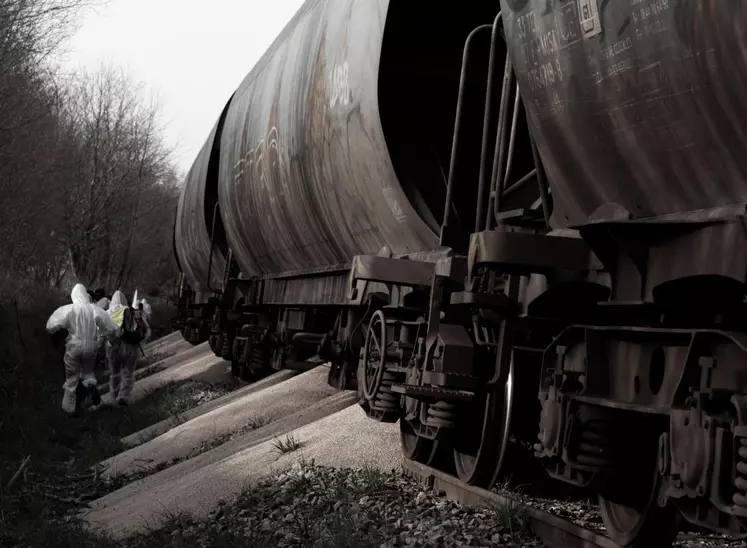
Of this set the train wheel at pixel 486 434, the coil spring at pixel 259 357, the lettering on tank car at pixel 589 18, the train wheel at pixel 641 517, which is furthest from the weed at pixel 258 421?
the lettering on tank car at pixel 589 18

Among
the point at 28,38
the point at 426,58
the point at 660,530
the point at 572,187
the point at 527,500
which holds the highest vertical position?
the point at 28,38

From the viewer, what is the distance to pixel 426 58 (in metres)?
6.41

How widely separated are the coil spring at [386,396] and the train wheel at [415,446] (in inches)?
11.6

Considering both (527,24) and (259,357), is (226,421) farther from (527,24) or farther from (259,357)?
(527,24)

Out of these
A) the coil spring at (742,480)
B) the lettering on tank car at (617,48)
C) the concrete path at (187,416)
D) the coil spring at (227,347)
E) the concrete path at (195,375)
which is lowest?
the concrete path at (195,375)

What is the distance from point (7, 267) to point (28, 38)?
29.9 ft

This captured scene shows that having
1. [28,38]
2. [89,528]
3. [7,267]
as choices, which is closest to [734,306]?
[89,528]

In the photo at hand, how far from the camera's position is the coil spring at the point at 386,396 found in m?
6.49

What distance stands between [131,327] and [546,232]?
12870 millimetres

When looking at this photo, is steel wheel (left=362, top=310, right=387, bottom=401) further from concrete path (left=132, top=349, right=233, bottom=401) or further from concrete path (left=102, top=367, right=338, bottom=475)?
concrete path (left=132, top=349, right=233, bottom=401)

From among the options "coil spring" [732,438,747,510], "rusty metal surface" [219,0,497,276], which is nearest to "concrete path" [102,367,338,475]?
"rusty metal surface" [219,0,497,276]

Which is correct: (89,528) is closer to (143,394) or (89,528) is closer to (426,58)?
(426,58)

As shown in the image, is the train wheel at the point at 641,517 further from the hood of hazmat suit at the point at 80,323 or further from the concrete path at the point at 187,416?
the hood of hazmat suit at the point at 80,323

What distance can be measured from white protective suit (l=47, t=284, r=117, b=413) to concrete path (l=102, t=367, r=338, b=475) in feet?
11.9
